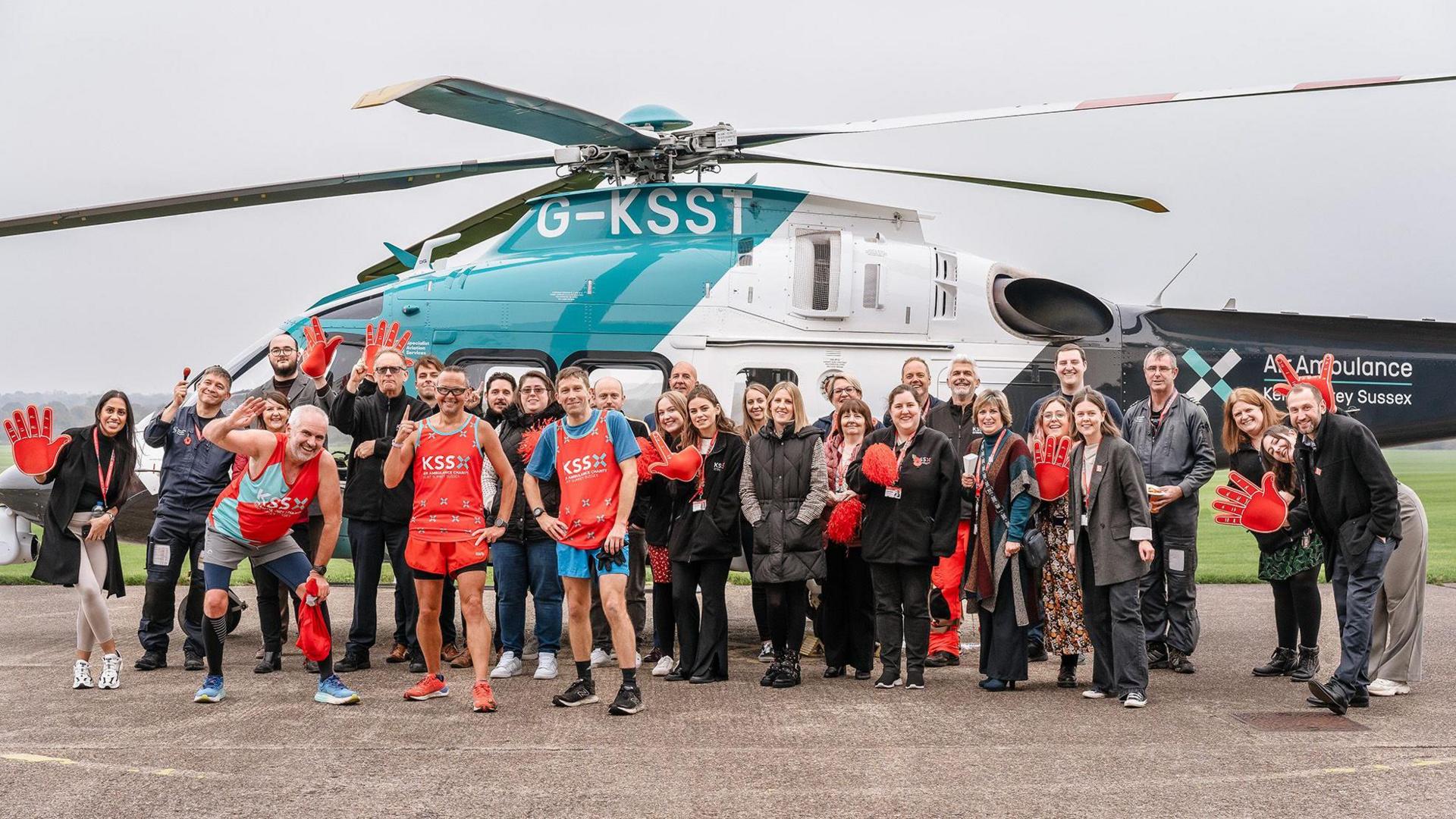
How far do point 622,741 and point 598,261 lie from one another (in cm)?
428

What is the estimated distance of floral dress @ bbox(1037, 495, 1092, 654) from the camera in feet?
22.8

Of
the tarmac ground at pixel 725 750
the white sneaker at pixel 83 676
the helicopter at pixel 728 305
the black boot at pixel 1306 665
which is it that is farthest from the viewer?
the helicopter at pixel 728 305

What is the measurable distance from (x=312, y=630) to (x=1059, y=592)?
4.00m

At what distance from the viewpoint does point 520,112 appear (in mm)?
7465

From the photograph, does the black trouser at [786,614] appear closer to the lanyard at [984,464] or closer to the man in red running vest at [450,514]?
the lanyard at [984,464]

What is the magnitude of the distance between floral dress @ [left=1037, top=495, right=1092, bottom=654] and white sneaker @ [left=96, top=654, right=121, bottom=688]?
5.16 m

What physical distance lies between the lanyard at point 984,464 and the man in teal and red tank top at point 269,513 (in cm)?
353

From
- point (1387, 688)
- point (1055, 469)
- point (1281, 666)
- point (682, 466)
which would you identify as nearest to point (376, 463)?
point (682, 466)

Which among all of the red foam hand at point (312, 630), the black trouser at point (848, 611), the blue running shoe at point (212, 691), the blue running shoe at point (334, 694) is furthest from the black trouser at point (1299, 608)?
the blue running shoe at point (212, 691)

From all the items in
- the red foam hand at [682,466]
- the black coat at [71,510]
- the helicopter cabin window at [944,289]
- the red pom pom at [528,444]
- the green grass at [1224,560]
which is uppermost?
the helicopter cabin window at [944,289]

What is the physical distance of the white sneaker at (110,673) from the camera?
692cm

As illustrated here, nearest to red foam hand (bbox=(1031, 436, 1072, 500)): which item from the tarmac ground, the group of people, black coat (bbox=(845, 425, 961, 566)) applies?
the group of people

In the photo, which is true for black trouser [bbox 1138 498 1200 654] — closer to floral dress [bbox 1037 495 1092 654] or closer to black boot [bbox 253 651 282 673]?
floral dress [bbox 1037 495 1092 654]

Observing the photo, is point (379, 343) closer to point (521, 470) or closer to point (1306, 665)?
point (521, 470)
